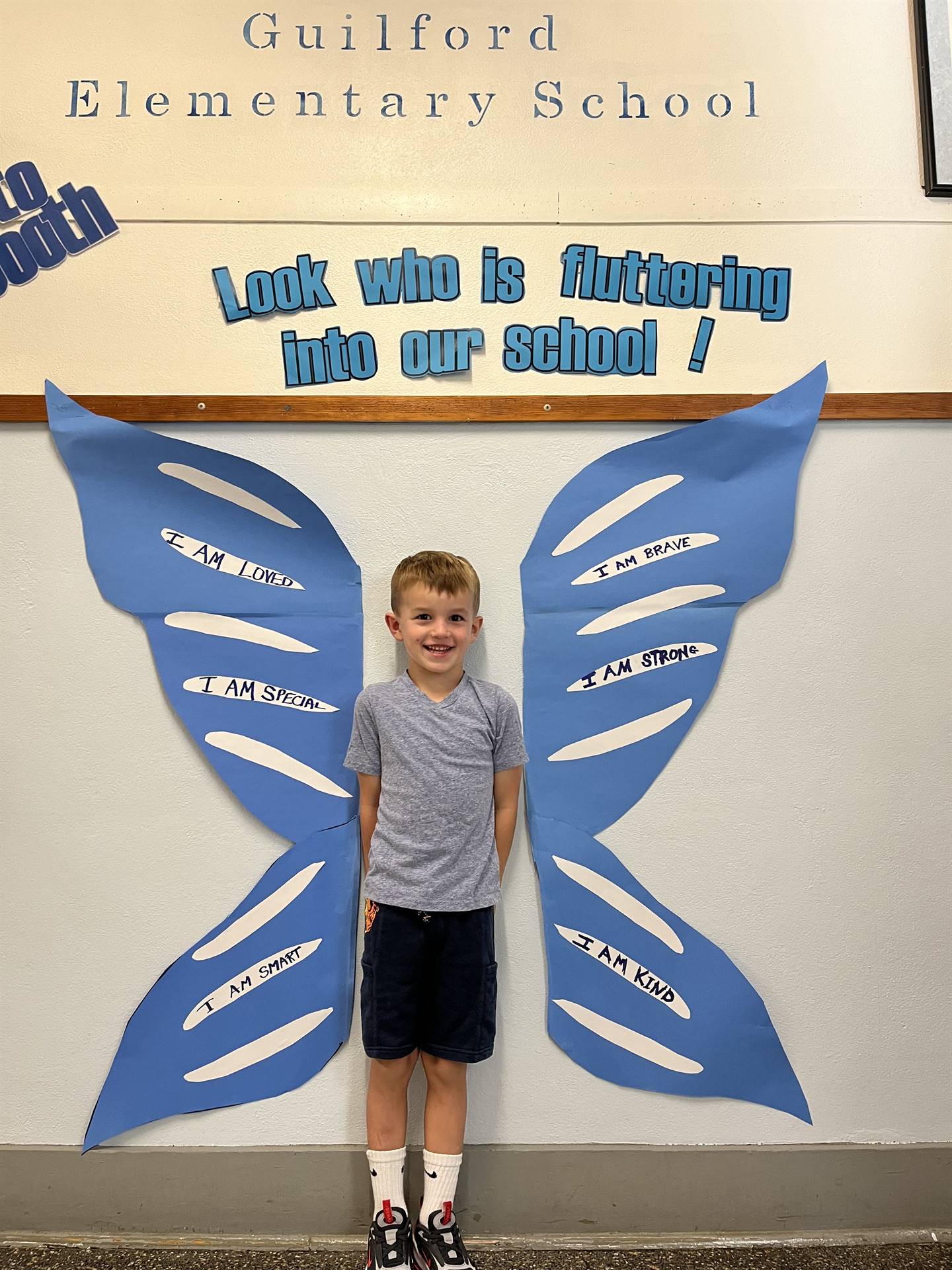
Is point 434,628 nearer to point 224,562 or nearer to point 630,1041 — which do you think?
point 224,562

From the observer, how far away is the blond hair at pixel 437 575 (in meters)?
1.58

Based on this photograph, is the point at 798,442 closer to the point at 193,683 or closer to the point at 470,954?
the point at 470,954

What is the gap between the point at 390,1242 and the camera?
1.53 meters

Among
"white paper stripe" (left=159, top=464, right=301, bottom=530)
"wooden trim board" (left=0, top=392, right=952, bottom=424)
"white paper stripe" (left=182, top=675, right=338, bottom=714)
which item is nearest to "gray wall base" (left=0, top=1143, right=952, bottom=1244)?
"white paper stripe" (left=182, top=675, right=338, bottom=714)

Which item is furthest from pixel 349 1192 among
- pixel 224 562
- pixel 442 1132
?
pixel 224 562

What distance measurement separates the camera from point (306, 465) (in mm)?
1717

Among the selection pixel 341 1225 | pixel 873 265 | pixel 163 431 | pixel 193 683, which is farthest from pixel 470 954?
pixel 873 265

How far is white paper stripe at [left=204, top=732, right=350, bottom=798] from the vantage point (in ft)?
5.53

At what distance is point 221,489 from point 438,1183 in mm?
1321

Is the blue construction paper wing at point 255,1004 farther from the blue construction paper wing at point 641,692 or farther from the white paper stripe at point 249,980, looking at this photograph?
the blue construction paper wing at point 641,692

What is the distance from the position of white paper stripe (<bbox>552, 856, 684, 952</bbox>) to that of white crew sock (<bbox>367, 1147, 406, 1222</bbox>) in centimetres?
57

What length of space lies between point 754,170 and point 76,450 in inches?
56.1

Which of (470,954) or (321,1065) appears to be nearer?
(470,954)

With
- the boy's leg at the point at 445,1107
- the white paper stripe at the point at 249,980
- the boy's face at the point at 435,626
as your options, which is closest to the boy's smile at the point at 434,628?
the boy's face at the point at 435,626
